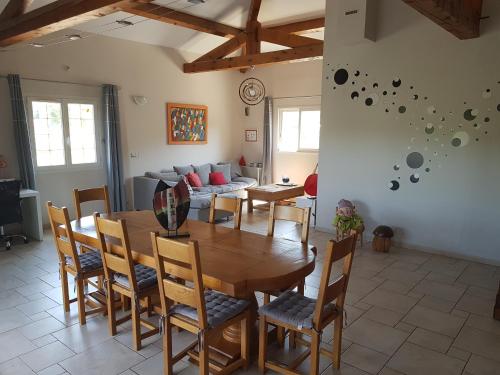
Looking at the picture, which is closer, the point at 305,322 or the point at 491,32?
the point at 305,322

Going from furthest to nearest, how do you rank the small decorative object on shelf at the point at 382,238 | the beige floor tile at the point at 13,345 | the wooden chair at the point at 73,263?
the small decorative object on shelf at the point at 382,238 < the wooden chair at the point at 73,263 < the beige floor tile at the point at 13,345

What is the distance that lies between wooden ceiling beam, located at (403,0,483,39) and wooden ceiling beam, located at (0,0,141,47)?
8.20ft

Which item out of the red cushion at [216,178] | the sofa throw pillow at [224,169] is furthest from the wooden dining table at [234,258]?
the sofa throw pillow at [224,169]

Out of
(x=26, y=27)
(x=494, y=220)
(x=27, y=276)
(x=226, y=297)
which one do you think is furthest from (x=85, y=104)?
(x=494, y=220)

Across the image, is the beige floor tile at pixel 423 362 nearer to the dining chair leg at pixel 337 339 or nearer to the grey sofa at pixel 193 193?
the dining chair leg at pixel 337 339

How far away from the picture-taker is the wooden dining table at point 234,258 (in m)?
1.96

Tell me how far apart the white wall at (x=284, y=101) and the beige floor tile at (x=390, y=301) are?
4.64 m

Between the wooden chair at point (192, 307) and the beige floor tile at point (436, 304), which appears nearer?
the wooden chair at point (192, 307)

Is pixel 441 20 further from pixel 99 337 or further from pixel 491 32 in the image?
pixel 99 337

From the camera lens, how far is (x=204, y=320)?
1.96m

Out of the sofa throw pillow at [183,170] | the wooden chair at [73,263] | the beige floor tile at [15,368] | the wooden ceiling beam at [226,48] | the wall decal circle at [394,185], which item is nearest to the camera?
the beige floor tile at [15,368]

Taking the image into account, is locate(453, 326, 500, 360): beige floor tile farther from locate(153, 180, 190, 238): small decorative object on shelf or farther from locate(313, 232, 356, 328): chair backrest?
locate(153, 180, 190, 238): small decorative object on shelf

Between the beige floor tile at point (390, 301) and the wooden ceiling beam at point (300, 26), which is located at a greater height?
the wooden ceiling beam at point (300, 26)

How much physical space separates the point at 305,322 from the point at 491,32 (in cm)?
382
